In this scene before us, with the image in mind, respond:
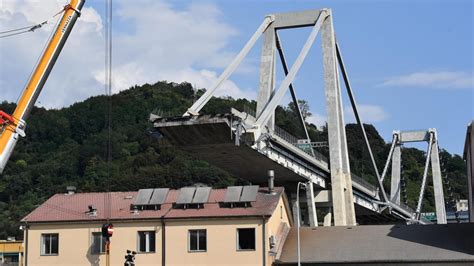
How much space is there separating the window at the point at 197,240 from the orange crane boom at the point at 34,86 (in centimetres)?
2028

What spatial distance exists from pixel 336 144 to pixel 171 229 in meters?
36.6

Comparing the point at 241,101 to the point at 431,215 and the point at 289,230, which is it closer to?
the point at 431,215

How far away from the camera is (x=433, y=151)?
5940 inches

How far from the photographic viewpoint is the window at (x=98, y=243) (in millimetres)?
57041

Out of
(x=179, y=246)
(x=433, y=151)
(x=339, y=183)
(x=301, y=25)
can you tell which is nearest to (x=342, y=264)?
(x=179, y=246)

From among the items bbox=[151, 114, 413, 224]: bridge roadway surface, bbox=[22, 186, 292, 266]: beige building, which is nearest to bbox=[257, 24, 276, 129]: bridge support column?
bbox=[151, 114, 413, 224]: bridge roadway surface

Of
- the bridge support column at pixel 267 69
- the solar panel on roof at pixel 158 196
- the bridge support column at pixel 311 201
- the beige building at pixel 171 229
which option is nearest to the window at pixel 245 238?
the beige building at pixel 171 229

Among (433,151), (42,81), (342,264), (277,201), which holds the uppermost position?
(433,151)

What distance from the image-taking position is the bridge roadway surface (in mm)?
67562

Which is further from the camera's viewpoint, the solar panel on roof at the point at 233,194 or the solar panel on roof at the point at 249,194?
the solar panel on roof at the point at 233,194

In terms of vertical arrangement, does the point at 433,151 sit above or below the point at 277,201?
above

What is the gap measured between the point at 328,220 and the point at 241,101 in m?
105

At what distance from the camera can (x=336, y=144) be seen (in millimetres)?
89062

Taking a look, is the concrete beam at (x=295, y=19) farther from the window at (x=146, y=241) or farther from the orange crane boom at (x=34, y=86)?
the orange crane boom at (x=34, y=86)
